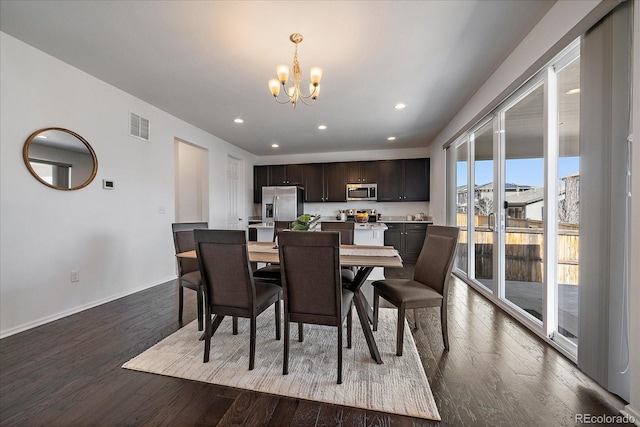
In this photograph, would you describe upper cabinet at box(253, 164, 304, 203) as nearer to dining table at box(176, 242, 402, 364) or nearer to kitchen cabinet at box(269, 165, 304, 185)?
kitchen cabinet at box(269, 165, 304, 185)

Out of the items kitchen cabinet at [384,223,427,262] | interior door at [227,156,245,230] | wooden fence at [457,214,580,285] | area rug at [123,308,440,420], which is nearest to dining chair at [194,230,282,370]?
area rug at [123,308,440,420]

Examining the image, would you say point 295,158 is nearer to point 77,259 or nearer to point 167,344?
point 77,259

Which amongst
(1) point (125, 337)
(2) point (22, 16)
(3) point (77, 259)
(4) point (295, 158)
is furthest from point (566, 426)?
(4) point (295, 158)

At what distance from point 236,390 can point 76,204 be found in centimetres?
269

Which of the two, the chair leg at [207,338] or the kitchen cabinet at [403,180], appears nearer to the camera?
the chair leg at [207,338]

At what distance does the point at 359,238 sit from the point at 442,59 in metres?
2.70

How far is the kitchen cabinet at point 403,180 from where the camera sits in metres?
6.01

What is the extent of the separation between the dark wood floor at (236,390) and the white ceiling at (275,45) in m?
2.55

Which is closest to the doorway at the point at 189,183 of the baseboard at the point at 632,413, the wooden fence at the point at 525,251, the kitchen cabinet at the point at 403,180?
the kitchen cabinet at the point at 403,180

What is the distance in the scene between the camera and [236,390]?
1.56 m

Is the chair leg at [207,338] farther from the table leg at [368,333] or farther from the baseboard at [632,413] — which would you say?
the baseboard at [632,413]

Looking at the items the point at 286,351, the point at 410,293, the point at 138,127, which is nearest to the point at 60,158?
the point at 138,127

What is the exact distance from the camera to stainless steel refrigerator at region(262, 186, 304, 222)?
605cm

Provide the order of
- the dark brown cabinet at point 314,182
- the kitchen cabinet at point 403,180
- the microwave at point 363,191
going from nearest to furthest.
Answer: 1. the kitchen cabinet at point 403,180
2. the microwave at point 363,191
3. the dark brown cabinet at point 314,182
